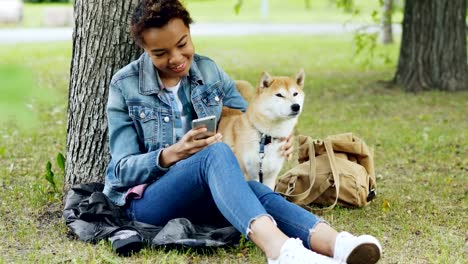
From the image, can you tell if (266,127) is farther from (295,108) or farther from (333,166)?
(333,166)

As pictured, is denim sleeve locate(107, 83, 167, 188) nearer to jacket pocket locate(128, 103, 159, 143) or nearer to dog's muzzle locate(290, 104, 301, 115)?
jacket pocket locate(128, 103, 159, 143)

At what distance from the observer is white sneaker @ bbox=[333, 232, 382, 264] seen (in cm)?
356

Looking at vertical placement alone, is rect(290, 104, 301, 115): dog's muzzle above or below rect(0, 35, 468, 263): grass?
above

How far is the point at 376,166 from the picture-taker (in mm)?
6652

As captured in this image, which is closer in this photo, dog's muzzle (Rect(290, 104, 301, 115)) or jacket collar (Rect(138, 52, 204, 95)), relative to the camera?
jacket collar (Rect(138, 52, 204, 95))

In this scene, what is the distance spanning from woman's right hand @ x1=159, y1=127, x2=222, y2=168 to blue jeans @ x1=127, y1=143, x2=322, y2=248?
29 millimetres

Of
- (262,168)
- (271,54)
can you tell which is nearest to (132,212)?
(262,168)

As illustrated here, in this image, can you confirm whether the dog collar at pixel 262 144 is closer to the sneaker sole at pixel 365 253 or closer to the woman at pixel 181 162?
the woman at pixel 181 162

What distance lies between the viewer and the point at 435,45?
33.4 ft

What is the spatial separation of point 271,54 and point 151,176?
461 inches

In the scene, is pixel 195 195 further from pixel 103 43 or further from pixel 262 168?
pixel 103 43

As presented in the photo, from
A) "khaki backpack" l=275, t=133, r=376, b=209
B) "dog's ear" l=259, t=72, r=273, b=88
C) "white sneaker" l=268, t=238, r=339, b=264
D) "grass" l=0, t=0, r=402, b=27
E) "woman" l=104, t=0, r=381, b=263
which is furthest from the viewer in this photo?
"grass" l=0, t=0, r=402, b=27

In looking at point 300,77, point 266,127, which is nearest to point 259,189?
point 266,127

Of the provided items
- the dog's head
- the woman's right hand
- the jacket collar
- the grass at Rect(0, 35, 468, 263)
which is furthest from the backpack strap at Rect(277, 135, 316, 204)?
the jacket collar
